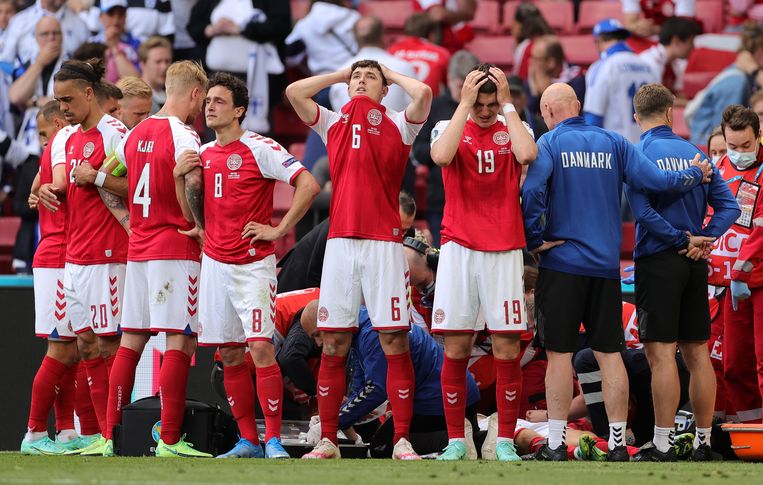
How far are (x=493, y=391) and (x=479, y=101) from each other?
93.1 inches

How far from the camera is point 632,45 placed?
13.8 m

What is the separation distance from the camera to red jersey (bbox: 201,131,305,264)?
8039mm

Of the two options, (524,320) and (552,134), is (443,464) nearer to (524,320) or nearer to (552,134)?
(524,320)

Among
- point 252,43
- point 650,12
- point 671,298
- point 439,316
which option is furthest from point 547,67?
point 439,316

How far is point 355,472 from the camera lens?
6.60 metres

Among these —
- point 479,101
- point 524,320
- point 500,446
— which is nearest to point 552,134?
point 479,101

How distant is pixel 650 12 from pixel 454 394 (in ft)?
26.5

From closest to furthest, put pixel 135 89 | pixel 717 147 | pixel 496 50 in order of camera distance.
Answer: pixel 135 89, pixel 717 147, pixel 496 50

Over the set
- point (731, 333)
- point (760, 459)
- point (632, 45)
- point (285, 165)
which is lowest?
point (760, 459)

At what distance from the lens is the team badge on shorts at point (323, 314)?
26.2 ft

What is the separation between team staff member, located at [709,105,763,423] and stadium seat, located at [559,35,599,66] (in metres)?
6.73

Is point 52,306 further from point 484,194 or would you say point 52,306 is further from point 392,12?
point 392,12

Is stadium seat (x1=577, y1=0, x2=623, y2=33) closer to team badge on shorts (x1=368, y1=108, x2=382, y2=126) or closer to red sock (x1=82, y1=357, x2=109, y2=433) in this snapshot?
team badge on shorts (x1=368, y1=108, x2=382, y2=126)

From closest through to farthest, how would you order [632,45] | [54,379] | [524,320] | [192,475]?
[192,475]
[524,320]
[54,379]
[632,45]
